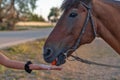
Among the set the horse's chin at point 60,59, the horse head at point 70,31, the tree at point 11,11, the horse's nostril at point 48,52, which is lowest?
the tree at point 11,11

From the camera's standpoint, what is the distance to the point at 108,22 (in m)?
3.84

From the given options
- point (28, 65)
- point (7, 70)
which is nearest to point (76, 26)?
point (28, 65)

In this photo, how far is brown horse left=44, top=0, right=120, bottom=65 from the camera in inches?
145

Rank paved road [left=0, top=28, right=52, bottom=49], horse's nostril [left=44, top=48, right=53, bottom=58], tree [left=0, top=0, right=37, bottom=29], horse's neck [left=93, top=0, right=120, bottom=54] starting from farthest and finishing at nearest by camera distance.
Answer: tree [left=0, top=0, right=37, bottom=29] < paved road [left=0, top=28, right=52, bottom=49] < horse's neck [left=93, top=0, right=120, bottom=54] < horse's nostril [left=44, top=48, right=53, bottom=58]

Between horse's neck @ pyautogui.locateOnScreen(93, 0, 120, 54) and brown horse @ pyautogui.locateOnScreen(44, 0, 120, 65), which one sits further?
horse's neck @ pyautogui.locateOnScreen(93, 0, 120, 54)

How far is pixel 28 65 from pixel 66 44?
0.55 m

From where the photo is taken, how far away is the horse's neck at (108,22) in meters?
3.80

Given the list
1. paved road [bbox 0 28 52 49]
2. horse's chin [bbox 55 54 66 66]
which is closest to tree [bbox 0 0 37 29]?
paved road [bbox 0 28 52 49]

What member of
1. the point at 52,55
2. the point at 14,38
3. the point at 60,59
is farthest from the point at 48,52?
the point at 14,38

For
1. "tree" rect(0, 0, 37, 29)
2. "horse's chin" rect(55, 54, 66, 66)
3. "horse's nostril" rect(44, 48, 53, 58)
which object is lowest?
"tree" rect(0, 0, 37, 29)

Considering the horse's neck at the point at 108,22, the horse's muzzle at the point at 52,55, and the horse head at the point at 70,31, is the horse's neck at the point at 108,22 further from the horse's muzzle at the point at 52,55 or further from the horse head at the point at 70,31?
the horse's muzzle at the point at 52,55

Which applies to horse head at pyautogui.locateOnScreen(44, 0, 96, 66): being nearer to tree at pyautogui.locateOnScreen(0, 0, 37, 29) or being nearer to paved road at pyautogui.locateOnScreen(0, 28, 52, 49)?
paved road at pyautogui.locateOnScreen(0, 28, 52, 49)

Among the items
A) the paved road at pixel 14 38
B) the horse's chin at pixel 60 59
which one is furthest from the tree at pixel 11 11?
the horse's chin at pixel 60 59

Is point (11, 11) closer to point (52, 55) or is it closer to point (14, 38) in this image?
point (14, 38)
